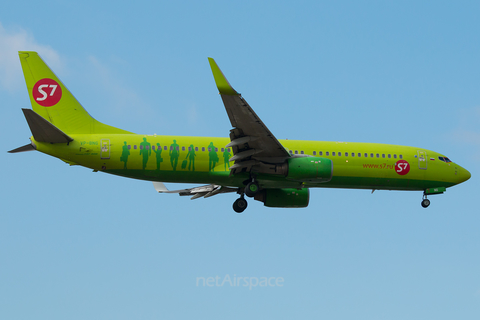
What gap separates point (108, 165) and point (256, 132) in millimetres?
7261

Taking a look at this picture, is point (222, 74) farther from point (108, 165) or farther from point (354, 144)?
point (354, 144)

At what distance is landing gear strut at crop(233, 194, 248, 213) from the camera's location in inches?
1212

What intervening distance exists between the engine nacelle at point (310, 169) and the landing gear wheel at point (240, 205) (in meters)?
4.25

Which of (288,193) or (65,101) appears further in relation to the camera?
(288,193)

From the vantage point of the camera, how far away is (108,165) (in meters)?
27.4

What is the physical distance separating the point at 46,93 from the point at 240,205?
37.4 ft

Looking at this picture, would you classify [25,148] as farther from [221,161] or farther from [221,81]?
[221,81]

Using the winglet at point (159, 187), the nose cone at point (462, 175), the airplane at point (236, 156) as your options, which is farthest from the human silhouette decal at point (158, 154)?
the nose cone at point (462, 175)

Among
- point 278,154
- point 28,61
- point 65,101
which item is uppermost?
point 28,61

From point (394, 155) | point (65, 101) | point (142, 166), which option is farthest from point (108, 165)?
point (394, 155)

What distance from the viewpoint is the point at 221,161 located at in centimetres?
2845

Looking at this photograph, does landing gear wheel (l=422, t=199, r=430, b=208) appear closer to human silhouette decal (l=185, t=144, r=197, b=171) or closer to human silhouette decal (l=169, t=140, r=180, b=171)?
human silhouette decal (l=185, t=144, r=197, b=171)

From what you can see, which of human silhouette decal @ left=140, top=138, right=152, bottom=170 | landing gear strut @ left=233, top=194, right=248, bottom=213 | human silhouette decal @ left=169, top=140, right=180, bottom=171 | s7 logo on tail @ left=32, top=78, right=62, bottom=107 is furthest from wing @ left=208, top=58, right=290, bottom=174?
s7 logo on tail @ left=32, top=78, right=62, bottom=107

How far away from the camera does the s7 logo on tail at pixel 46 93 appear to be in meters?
28.7
